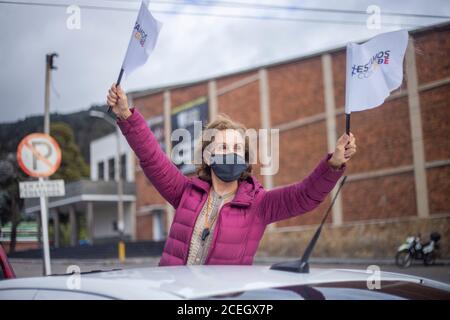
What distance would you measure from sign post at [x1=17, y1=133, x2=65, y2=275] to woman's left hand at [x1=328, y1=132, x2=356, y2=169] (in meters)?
3.94

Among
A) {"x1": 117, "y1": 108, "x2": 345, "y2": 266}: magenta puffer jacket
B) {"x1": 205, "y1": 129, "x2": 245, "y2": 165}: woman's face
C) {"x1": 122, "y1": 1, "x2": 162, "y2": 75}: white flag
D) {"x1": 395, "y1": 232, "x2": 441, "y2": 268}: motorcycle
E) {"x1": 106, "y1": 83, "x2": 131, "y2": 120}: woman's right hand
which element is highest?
{"x1": 122, "y1": 1, "x2": 162, "y2": 75}: white flag

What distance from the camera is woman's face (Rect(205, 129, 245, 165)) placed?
298 cm

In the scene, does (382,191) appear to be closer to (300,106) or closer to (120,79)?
(300,106)

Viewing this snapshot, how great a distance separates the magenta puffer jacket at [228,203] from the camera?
8.74 ft

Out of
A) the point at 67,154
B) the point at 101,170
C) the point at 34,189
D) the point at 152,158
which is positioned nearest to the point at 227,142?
the point at 152,158

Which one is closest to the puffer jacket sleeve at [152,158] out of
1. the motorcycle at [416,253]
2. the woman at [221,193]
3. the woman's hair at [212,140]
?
the woman at [221,193]

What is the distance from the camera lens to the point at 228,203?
8.89 feet

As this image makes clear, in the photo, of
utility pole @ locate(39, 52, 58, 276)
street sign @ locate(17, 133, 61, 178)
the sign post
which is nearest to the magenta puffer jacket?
utility pole @ locate(39, 52, 58, 276)

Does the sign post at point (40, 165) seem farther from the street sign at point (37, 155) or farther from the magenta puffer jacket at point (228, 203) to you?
the magenta puffer jacket at point (228, 203)

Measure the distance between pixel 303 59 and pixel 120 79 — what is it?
2056 centimetres

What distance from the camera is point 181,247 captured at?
8.92ft

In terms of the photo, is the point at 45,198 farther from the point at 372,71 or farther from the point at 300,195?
the point at 372,71

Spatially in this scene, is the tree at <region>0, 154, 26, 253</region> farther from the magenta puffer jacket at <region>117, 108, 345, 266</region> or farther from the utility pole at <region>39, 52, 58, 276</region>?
the magenta puffer jacket at <region>117, 108, 345, 266</region>
